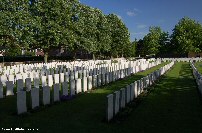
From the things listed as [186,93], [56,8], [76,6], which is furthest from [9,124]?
[76,6]

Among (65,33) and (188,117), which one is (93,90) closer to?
(188,117)

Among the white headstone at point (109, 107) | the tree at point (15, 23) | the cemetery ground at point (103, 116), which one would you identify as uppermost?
the tree at point (15, 23)

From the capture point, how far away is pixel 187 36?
109812 millimetres

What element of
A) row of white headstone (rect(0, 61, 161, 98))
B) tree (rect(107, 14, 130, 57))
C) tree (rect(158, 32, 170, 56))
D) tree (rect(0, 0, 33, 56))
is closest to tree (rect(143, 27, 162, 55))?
tree (rect(158, 32, 170, 56))

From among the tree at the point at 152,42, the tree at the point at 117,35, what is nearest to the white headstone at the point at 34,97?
the tree at the point at 117,35

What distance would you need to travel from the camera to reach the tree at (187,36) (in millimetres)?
106438

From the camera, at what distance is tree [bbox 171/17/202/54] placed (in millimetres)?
106438

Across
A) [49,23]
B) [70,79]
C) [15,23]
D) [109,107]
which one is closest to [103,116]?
[109,107]

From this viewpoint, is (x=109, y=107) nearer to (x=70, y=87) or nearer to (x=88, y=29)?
(x=70, y=87)

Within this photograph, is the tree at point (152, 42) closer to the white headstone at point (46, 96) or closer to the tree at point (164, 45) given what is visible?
the tree at point (164, 45)

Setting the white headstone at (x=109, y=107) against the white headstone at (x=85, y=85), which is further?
the white headstone at (x=85, y=85)

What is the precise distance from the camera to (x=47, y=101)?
13.0 metres

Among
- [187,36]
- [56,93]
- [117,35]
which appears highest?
[187,36]

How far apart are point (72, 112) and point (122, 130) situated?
2719 millimetres
